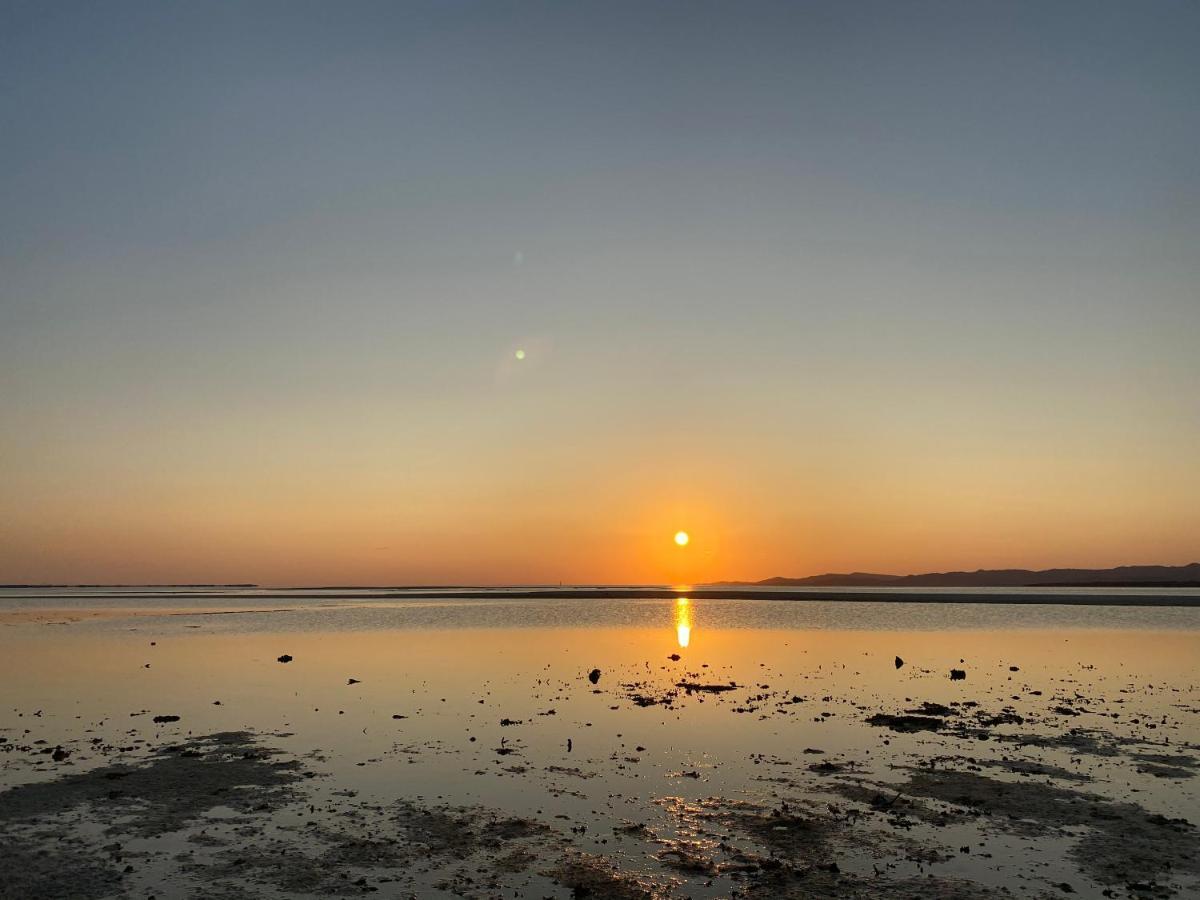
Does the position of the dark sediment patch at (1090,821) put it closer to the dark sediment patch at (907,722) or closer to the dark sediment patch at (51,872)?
the dark sediment patch at (907,722)

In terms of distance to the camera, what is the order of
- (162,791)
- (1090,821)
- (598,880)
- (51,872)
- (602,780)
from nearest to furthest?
(598,880) < (51,872) < (1090,821) < (162,791) < (602,780)

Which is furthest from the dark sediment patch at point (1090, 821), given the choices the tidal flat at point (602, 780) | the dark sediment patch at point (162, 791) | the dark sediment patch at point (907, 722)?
the dark sediment patch at point (162, 791)

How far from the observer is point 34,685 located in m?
40.6

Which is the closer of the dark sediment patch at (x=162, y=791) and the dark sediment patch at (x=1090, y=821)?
the dark sediment patch at (x=1090, y=821)

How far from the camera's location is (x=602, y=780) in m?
22.3

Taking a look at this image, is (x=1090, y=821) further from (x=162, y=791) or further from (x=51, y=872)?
(x=162, y=791)

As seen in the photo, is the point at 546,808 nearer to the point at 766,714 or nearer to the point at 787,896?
the point at 787,896

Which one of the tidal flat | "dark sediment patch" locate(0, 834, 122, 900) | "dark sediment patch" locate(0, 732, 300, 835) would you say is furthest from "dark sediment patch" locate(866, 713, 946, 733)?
"dark sediment patch" locate(0, 834, 122, 900)

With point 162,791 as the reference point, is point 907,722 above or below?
below

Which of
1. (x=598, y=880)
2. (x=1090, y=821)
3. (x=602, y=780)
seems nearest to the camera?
(x=598, y=880)

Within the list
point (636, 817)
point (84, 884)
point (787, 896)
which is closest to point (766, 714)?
point (636, 817)

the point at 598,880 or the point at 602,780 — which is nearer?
the point at 598,880

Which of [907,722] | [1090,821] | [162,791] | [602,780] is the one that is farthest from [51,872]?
[907,722]

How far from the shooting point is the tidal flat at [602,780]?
1560cm
